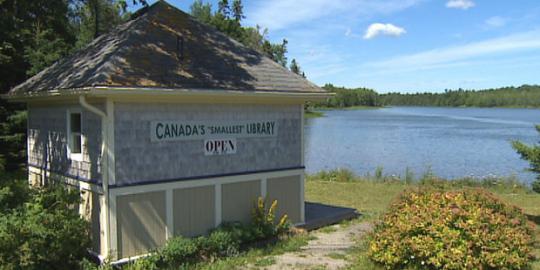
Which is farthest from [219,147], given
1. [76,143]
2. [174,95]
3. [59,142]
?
[59,142]

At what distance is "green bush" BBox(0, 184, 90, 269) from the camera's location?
6227 millimetres

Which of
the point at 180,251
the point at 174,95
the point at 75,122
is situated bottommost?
the point at 180,251

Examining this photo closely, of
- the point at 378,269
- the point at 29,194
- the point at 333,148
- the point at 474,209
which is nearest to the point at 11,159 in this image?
the point at 29,194

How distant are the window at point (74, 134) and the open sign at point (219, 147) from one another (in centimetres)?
212

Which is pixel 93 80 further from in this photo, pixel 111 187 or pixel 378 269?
pixel 378 269

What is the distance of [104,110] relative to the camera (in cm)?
731

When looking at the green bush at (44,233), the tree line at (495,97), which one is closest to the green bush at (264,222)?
the green bush at (44,233)

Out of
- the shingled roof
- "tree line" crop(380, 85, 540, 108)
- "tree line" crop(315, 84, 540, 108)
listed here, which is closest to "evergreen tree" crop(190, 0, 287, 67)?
the shingled roof

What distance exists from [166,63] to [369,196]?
30.1ft

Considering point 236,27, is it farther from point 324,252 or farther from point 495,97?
point 495,97

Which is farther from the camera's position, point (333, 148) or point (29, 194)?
point (333, 148)

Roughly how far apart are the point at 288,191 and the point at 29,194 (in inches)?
187

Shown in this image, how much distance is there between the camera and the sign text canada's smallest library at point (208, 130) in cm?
787

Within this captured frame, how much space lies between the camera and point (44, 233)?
6.49 m
